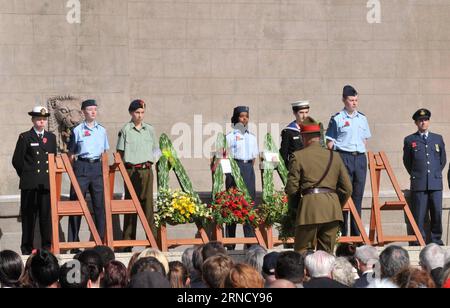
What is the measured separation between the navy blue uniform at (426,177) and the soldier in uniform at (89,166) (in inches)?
145

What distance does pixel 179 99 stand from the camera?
1531 cm

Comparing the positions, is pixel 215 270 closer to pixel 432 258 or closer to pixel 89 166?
pixel 432 258

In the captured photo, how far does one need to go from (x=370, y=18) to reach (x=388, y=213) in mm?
3127

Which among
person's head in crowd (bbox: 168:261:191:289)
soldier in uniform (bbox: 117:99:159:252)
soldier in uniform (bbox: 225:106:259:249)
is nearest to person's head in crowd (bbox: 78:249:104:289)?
person's head in crowd (bbox: 168:261:191:289)

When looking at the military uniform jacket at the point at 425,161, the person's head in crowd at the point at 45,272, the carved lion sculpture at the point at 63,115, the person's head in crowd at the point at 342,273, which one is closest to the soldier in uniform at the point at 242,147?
the military uniform jacket at the point at 425,161

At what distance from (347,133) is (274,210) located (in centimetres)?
135

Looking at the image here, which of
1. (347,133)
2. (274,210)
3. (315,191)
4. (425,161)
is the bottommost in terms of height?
(274,210)

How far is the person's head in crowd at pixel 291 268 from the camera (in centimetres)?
781

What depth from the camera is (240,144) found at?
13234 millimetres

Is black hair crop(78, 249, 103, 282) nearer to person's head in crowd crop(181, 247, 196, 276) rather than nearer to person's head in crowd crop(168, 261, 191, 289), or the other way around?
person's head in crowd crop(168, 261, 191, 289)

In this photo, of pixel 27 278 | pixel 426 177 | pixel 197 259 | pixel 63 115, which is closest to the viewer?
pixel 27 278

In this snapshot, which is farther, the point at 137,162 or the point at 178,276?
the point at 137,162

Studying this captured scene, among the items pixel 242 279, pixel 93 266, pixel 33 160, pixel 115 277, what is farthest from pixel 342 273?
pixel 33 160

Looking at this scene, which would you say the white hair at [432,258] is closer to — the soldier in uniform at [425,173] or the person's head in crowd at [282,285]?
the person's head in crowd at [282,285]
